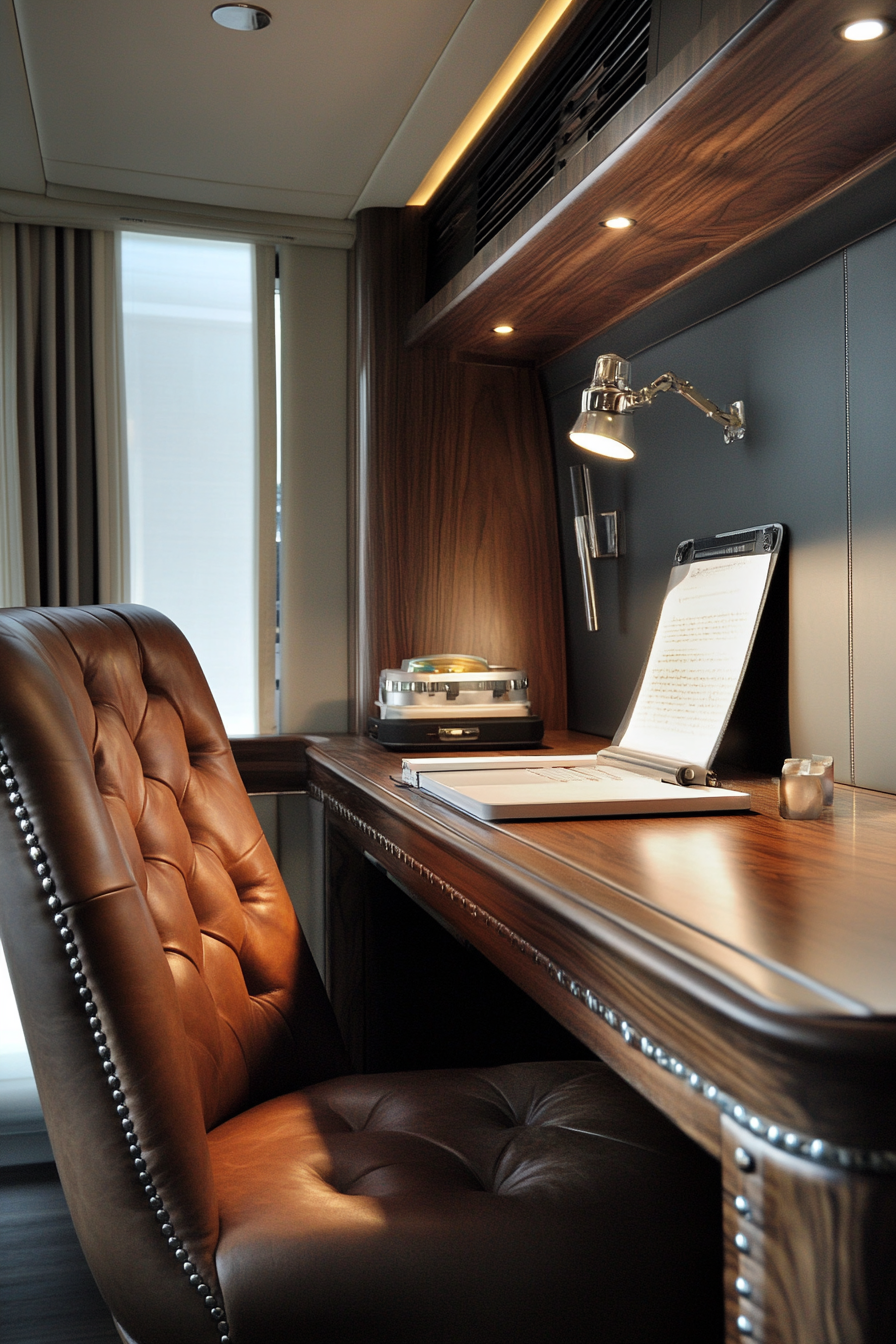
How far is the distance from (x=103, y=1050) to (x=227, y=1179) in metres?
0.24

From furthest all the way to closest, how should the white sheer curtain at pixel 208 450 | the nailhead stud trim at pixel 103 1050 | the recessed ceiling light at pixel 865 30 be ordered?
1. the white sheer curtain at pixel 208 450
2. the recessed ceiling light at pixel 865 30
3. the nailhead stud trim at pixel 103 1050

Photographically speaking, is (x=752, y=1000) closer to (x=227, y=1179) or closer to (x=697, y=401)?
(x=227, y=1179)

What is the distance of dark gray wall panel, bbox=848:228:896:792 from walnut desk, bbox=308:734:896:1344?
0.33 meters

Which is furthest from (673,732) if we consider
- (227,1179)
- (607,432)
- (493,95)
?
(493,95)

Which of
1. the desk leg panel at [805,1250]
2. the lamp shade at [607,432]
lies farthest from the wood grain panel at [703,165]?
the desk leg panel at [805,1250]

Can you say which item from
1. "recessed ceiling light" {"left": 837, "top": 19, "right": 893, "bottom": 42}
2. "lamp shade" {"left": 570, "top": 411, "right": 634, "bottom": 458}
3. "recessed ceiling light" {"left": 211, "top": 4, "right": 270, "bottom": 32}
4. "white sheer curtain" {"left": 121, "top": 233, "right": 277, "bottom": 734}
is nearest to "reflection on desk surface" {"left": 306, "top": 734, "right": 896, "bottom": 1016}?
"lamp shade" {"left": 570, "top": 411, "right": 634, "bottom": 458}

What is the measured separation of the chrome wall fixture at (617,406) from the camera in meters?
1.56

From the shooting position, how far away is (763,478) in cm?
155

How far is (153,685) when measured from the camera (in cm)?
129

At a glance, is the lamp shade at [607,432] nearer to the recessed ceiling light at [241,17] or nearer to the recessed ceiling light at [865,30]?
the recessed ceiling light at [865,30]

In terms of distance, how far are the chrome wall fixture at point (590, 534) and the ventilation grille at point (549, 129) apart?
1.70 ft

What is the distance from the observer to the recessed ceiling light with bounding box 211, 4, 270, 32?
1648 millimetres

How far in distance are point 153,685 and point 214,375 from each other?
59.8 inches

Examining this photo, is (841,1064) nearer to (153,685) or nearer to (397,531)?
(153,685)
